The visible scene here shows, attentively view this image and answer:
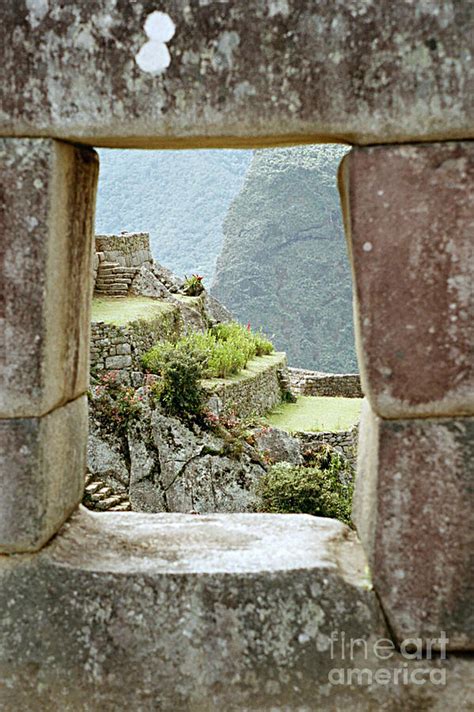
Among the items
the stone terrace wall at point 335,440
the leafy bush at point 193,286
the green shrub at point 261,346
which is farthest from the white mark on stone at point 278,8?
the green shrub at point 261,346

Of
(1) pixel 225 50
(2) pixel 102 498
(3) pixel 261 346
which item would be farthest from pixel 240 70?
(3) pixel 261 346

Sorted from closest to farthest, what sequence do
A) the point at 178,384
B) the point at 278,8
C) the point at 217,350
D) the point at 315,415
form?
the point at 278,8 → the point at 178,384 → the point at 217,350 → the point at 315,415

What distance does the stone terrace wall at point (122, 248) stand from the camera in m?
19.8

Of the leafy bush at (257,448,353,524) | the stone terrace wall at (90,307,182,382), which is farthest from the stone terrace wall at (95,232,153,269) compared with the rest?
the leafy bush at (257,448,353,524)

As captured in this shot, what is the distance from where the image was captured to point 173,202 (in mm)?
109188

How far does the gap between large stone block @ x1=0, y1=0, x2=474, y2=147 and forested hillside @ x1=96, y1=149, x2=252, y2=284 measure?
9181 centimetres

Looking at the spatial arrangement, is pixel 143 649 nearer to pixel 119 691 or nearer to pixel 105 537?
pixel 119 691

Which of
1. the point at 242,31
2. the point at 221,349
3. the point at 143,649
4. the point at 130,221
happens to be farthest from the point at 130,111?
the point at 130,221

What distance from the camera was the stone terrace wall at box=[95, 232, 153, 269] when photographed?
64.9 ft

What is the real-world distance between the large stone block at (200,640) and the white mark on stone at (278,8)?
1.58 meters

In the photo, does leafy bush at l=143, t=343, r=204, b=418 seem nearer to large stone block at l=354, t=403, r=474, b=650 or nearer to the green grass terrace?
the green grass terrace

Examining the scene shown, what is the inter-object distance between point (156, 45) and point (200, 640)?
1.71 meters

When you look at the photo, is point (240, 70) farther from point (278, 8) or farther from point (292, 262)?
point (292, 262)

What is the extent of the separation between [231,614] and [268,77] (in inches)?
60.7
